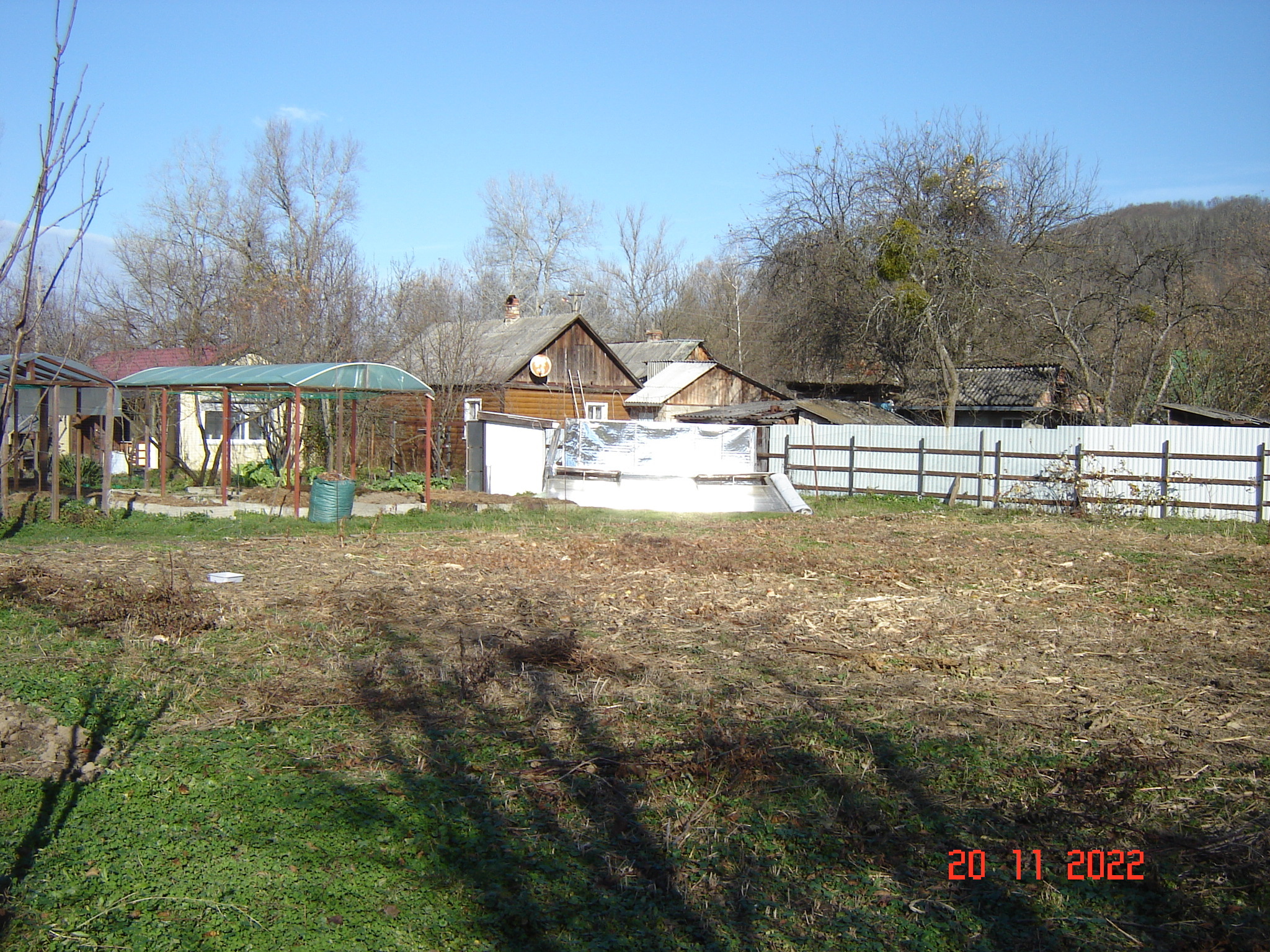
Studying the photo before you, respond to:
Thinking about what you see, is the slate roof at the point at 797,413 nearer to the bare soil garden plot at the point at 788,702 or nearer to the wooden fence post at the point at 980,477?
the wooden fence post at the point at 980,477

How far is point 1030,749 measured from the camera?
5.31 metres

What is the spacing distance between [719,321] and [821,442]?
104 ft

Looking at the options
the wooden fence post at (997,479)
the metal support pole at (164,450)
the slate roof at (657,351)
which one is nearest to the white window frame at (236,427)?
the metal support pole at (164,450)

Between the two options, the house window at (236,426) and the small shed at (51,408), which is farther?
the house window at (236,426)

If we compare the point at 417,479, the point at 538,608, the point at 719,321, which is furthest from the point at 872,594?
the point at 719,321

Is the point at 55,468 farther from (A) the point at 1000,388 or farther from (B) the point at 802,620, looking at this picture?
(A) the point at 1000,388

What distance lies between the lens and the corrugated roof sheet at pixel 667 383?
3241 centimetres

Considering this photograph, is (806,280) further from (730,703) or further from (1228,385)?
(730,703)

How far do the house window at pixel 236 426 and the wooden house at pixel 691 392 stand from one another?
1238 centimetres

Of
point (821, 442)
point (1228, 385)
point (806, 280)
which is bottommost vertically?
point (821, 442)

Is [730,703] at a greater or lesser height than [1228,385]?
lesser

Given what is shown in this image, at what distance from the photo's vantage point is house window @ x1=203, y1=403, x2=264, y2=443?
25.6 m
